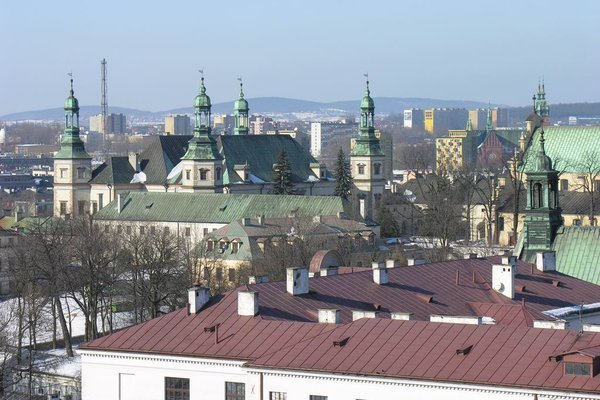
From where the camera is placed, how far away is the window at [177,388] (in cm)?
4691

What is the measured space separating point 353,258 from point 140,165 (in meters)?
45.6

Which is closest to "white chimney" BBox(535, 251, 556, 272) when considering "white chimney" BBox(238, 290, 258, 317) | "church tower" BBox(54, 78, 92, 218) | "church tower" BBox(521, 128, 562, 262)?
"church tower" BBox(521, 128, 562, 262)

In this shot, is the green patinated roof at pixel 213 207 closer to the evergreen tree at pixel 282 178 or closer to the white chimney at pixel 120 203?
the white chimney at pixel 120 203

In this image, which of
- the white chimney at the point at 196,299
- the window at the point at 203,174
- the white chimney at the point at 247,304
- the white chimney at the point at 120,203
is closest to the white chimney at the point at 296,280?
the white chimney at the point at 196,299

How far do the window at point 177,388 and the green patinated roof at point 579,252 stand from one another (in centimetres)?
2497

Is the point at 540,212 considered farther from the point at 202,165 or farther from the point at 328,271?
the point at 202,165

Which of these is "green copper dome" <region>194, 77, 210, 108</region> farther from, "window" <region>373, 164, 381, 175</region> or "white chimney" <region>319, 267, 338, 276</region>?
"white chimney" <region>319, 267, 338, 276</region>

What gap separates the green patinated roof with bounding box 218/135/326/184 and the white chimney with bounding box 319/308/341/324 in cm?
9279

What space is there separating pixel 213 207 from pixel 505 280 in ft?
218

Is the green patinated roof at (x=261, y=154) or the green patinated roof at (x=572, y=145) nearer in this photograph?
the green patinated roof at (x=572, y=145)

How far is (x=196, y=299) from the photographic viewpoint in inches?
1986

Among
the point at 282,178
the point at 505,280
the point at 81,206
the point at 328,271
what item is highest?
the point at 328,271

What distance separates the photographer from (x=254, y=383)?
44.6m

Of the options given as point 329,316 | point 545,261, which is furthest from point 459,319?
point 545,261
